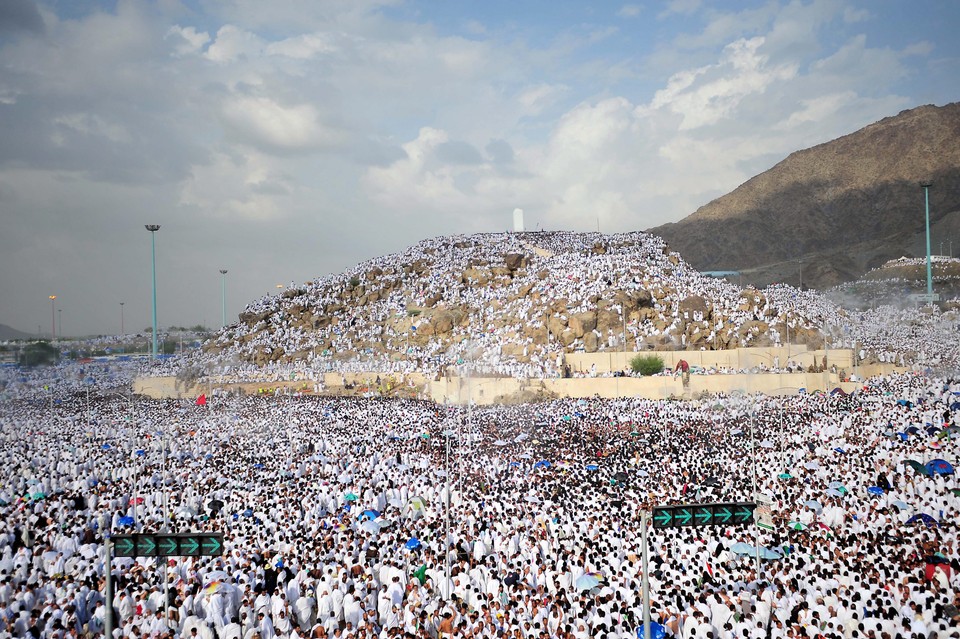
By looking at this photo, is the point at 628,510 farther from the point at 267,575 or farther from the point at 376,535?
the point at 267,575

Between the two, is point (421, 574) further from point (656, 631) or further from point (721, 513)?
point (721, 513)

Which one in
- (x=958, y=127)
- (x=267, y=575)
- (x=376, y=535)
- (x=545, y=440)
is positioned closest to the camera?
(x=267, y=575)

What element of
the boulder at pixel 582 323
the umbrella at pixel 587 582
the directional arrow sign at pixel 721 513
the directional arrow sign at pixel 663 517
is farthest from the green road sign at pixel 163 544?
the boulder at pixel 582 323

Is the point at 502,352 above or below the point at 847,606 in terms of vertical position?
above

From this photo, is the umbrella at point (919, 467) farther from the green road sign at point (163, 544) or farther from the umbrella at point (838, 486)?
the green road sign at point (163, 544)

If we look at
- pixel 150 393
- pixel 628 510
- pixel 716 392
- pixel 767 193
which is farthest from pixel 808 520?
pixel 767 193

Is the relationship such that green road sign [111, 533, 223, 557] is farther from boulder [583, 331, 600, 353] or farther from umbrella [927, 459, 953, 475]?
boulder [583, 331, 600, 353]

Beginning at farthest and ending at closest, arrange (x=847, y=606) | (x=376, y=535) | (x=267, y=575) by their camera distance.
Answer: (x=376, y=535) → (x=267, y=575) → (x=847, y=606)
